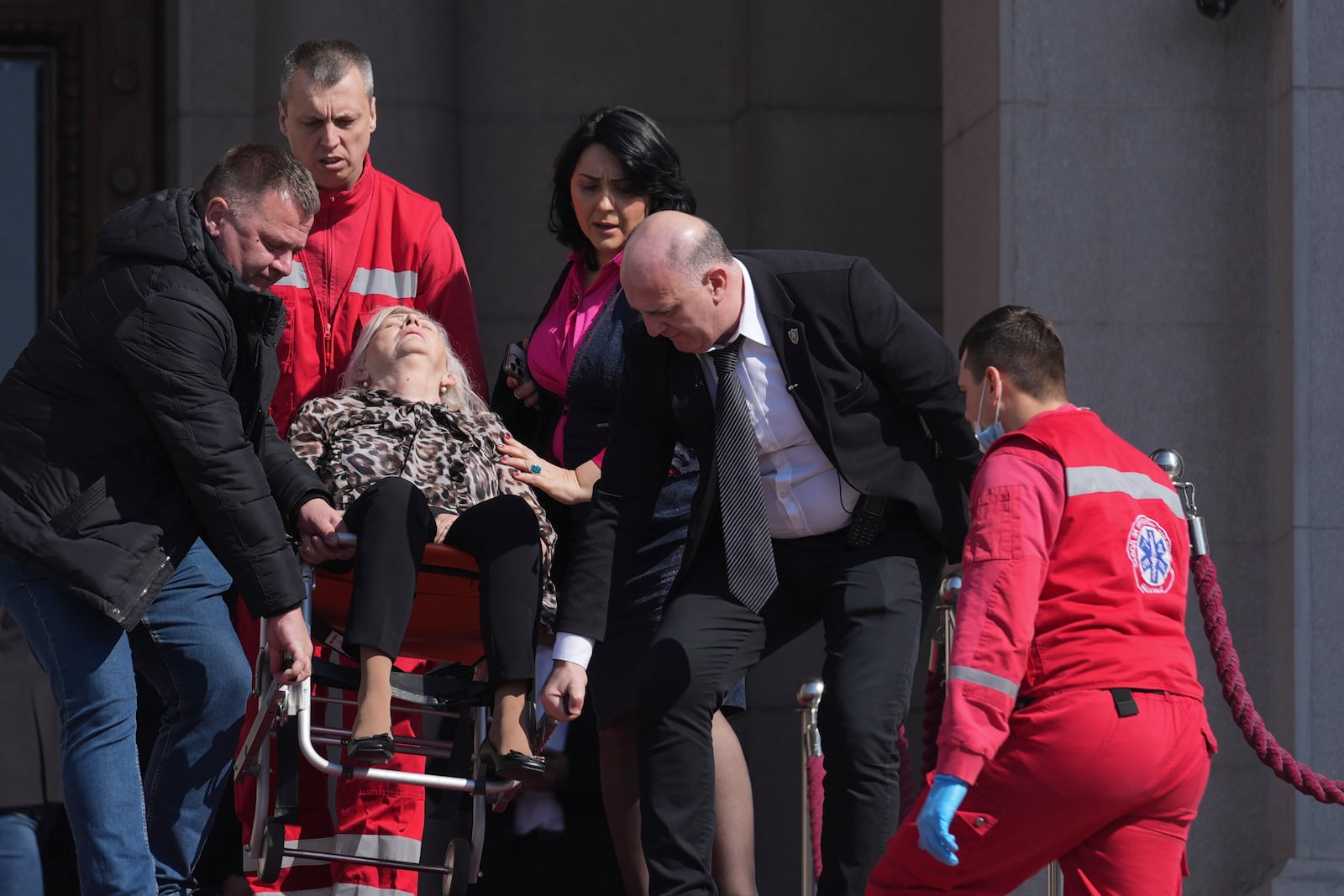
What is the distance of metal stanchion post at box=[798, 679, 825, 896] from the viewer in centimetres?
505

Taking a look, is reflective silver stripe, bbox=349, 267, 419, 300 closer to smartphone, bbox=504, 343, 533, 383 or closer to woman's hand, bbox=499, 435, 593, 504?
smartphone, bbox=504, 343, 533, 383

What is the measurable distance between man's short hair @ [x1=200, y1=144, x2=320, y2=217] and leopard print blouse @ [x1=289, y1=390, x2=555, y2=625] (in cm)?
93

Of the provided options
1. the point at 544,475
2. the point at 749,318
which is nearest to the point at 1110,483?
the point at 749,318

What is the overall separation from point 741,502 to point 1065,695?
1.03 metres

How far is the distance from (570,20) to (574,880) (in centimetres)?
388

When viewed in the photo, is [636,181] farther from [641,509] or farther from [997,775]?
[997,775]

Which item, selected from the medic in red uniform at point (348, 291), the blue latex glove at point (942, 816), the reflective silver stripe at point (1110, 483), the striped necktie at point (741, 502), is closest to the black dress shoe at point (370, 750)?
the medic in red uniform at point (348, 291)

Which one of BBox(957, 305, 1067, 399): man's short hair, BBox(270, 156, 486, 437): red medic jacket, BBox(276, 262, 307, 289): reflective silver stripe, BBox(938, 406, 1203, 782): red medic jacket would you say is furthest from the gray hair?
BBox(938, 406, 1203, 782): red medic jacket

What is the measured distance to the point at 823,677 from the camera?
4.68 metres

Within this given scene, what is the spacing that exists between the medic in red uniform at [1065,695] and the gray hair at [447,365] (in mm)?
2126

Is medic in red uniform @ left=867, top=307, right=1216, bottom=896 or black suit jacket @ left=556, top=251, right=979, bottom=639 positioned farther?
black suit jacket @ left=556, top=251, right=979, bottom=639

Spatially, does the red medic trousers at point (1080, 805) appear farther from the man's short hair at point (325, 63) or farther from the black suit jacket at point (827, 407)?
the man's short hair at point (325, 63)

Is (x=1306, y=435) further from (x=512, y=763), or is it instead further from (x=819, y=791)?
(x=512, y=763)

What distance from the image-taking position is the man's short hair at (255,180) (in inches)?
189
